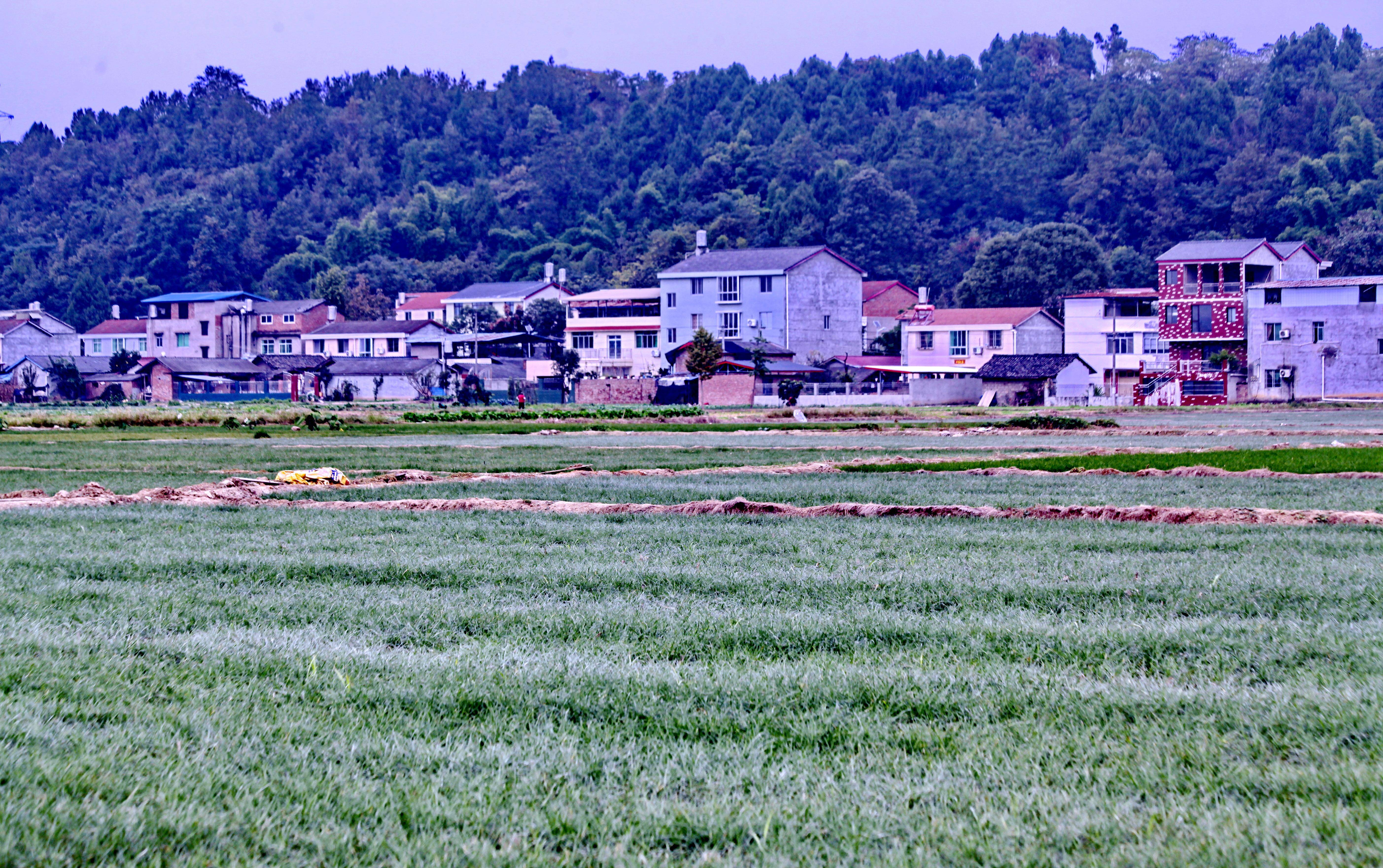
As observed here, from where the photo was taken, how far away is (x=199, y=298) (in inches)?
4405

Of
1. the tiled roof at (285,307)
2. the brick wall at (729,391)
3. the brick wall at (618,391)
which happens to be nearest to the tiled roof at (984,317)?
the brick wall at (729,391)

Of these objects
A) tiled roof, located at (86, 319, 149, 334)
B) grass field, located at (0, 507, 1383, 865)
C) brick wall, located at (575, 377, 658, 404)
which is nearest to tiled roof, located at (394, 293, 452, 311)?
tiled roof, located at (86, 319, 149, 334)

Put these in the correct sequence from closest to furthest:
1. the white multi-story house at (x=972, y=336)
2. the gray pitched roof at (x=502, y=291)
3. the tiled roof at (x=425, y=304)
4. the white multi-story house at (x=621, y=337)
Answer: the white multi-story house at (x=972, y=336)
the white multi-story house at (x=621, y=337)
the gray pitched roof at (x=502, y=291)
the tiled roof at (x=425, y=304)

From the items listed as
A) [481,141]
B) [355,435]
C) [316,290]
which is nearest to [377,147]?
[481,141]

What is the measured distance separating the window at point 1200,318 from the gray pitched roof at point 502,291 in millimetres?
56889

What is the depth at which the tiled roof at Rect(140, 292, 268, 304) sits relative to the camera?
366 ft

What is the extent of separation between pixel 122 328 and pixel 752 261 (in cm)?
6033

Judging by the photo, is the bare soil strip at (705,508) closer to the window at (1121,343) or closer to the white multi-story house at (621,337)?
the window at (1121,343)

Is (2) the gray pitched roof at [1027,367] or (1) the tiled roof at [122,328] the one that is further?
(1) the tiled roof at [122,328]

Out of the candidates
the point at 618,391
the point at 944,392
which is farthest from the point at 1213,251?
the point at 618,391

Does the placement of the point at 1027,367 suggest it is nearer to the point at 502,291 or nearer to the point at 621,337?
the point at 621,337

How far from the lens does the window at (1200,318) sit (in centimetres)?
7175

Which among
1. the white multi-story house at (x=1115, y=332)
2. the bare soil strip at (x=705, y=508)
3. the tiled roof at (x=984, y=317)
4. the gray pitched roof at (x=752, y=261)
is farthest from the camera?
the gray pitched roof at (x=752, y=261)

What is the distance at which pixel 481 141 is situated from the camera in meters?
183
